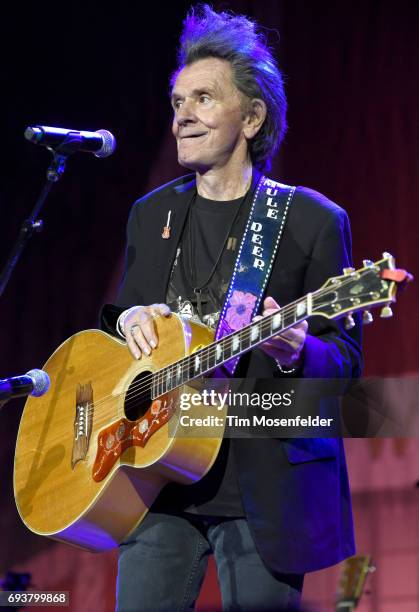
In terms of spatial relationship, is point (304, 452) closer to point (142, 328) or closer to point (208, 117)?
point (142, 328)

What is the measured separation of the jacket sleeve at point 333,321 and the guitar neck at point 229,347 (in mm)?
174

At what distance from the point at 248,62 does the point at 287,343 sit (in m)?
1.09

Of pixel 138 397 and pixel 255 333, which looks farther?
pixel 138 397

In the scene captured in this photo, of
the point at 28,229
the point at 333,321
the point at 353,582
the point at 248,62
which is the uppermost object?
the point at 248,62

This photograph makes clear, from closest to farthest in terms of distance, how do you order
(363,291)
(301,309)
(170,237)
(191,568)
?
(363,291), (301,309), (191,568), (170,237)

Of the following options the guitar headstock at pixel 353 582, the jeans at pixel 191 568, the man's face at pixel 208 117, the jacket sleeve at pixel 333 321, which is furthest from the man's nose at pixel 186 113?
the guitar headstock at pixel 353 582

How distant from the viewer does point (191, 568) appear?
97.8 inches

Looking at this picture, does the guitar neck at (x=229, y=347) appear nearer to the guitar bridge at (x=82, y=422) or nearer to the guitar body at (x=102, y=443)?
the guitar body at (x=102, y=443)

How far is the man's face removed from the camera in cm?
276

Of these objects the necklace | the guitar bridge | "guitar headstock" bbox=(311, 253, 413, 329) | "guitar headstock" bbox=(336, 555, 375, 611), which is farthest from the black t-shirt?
"guitar headstock" bbox=(336, 555, 375, 611)

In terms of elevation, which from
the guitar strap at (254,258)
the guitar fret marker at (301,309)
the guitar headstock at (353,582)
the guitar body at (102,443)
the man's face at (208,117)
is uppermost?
the man's face at (208,117)

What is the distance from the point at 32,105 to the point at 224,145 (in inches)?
103

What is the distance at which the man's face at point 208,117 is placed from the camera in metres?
2.76

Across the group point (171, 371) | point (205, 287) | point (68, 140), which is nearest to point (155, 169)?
point (68, 140)
